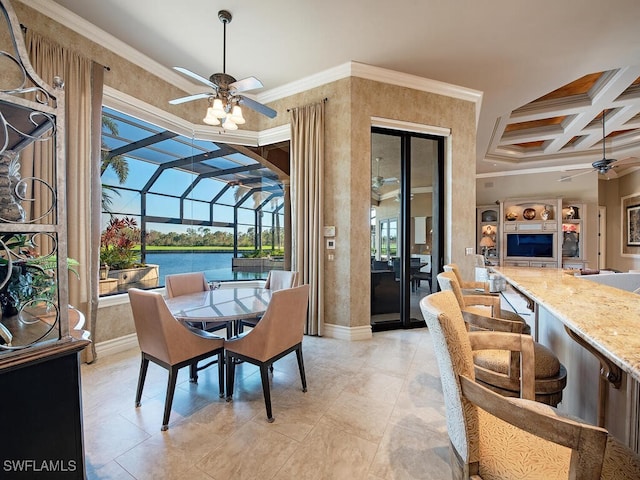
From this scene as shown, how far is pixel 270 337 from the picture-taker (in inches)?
80.4

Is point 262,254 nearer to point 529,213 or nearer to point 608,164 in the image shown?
point 608,164

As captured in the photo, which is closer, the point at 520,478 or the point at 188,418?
the point at 520,478

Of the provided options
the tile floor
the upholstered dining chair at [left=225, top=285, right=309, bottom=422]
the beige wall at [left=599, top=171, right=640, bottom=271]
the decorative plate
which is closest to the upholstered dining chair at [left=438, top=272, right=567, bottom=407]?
the tile floor

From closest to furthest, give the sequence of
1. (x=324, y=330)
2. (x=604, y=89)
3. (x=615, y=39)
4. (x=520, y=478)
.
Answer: (x=520, y=478), (x=615, y=39), (x=324, y=330), (x=604, y=89)

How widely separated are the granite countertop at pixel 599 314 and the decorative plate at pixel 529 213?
22.5ft

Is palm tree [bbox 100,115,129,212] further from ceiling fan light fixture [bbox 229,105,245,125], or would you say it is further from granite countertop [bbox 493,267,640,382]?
granite countertop [bbox 493,267,640,382]

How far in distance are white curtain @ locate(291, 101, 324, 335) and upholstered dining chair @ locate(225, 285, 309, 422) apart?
1374 millimetres

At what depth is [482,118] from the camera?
16.4 ft

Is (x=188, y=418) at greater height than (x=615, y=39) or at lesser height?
lesser

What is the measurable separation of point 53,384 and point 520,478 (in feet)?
5.11

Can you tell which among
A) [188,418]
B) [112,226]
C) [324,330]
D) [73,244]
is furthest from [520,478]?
[112,226]

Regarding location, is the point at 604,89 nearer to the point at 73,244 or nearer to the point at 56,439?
the point at 56,439

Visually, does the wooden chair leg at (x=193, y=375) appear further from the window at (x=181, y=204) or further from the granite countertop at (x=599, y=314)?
the granite countertop at (x=599, y=314)

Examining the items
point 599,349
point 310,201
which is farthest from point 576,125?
point 599,349
